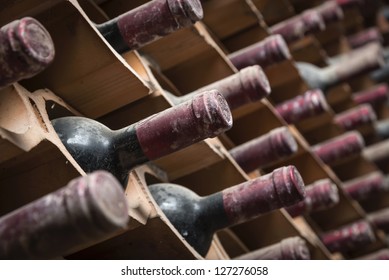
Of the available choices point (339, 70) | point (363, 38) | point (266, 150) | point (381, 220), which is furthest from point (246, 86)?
point (363, 38)

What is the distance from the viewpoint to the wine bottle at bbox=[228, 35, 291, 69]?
95cm

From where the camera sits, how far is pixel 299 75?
1121mm

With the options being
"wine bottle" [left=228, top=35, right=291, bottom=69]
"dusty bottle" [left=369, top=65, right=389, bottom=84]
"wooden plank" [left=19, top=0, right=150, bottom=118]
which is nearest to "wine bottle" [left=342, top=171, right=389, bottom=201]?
"wine bottle" [left=228, top=35, right=291, bottom=69]

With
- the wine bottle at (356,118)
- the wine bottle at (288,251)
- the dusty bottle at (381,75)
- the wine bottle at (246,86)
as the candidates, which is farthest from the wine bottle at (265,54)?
the dusty bottle at (381,75)

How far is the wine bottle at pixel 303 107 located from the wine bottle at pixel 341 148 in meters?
0.10

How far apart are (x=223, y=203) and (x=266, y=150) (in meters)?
0.17

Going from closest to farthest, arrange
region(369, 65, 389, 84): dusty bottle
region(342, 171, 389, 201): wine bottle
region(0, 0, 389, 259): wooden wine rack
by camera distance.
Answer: region(0, 0, 389, 259): wooden wine rack, region(342, 171, 389, 201): wine bottle, region(369, 65, 389, 84): dusty bottle

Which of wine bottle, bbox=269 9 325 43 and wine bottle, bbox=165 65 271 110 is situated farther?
wine bottle, bbox=269 9 325 43

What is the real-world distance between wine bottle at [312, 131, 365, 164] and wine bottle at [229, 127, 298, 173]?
0.30m

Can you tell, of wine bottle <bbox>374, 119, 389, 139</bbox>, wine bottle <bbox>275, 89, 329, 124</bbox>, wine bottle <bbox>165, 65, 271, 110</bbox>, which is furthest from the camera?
wine bottle <bbox>374, 119, 389, 139</bbox>

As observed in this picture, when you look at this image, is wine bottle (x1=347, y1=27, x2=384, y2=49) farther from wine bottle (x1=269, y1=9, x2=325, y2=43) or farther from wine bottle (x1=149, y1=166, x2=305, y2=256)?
wine bottle (x1=149, y1=166, x2=305, y2=256)

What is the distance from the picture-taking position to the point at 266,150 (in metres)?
0.85
